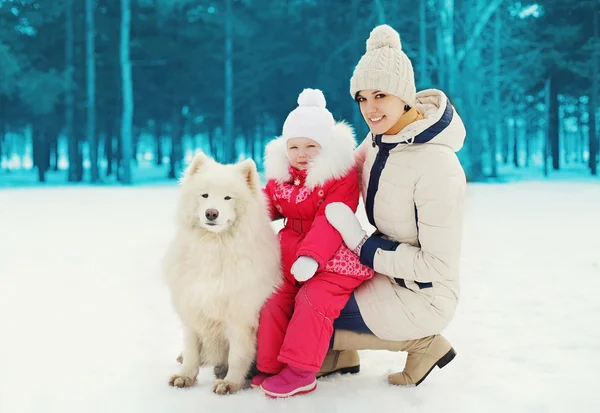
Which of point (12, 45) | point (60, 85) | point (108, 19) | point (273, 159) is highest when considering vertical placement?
point (108, 19)

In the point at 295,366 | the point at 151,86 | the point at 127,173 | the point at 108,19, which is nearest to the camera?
the point at 295,366

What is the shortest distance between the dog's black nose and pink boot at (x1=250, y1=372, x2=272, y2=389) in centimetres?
92

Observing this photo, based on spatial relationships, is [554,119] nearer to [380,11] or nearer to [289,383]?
[380,11]

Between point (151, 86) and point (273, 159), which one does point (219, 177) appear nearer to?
point (273, 159)

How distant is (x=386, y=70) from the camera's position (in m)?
2.84

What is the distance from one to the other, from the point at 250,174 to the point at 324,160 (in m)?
0.39

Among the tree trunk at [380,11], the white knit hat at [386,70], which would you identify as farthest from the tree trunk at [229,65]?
the white knit hat at [386,70]

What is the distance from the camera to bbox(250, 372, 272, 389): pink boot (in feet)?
9.95

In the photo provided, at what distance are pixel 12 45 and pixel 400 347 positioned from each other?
23.4m

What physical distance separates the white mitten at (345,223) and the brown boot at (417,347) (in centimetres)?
49

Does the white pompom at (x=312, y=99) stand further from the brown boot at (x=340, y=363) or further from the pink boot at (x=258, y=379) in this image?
the pink boot at (x=258, y=379)

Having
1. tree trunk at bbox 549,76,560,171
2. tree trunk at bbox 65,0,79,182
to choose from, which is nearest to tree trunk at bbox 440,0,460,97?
tree trunk at bbox 549,76,560,171

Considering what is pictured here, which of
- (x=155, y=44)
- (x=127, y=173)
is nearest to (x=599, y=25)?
(x=155, y=44)

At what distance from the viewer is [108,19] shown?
23.9 meters
